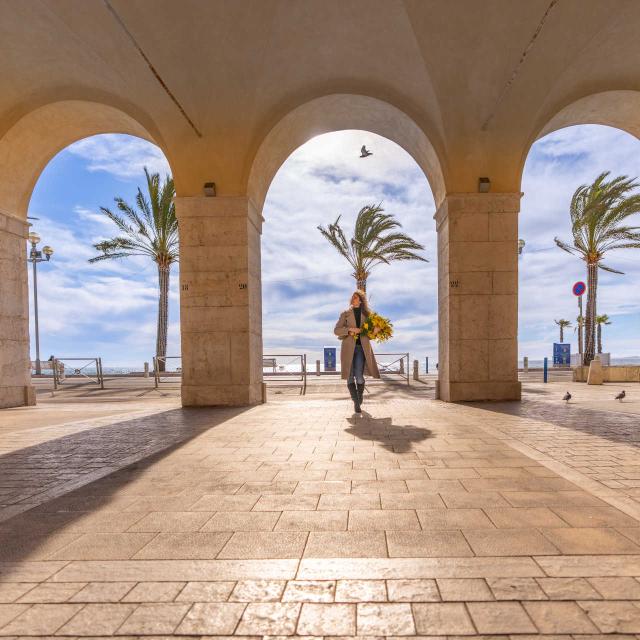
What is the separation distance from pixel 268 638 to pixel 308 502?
1.45 m

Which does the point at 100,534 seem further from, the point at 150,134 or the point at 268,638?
the point at 150,134

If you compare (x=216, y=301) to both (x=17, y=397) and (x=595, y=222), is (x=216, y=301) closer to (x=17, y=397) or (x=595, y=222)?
(x=17, y=397)

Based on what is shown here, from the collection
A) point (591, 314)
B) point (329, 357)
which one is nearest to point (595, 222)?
point (591, 314)

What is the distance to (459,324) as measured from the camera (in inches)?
353

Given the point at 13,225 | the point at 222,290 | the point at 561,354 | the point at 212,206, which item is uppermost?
the point at 212,206

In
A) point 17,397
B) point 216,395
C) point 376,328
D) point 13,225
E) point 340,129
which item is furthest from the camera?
point 340,129

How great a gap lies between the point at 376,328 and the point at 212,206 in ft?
14.8

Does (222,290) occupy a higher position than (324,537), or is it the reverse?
(222,290)

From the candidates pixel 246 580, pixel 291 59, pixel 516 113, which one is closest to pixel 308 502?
pixel 246 580

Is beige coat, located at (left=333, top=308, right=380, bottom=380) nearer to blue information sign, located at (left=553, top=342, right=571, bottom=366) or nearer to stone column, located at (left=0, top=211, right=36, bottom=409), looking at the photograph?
stone column, located at (left=0, top=211, right=36, bottom=409)

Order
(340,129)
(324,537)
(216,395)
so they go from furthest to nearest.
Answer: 1. (340,129)
2. (216,395)
3. (324,537)

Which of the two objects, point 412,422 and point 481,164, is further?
point 481,164

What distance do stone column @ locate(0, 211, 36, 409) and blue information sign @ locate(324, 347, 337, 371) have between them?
54.2 feet

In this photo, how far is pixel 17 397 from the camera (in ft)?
32.4
